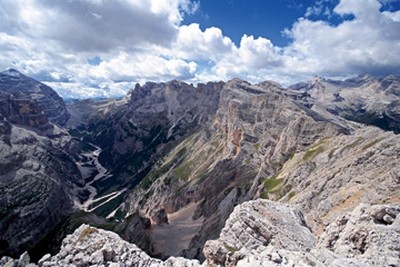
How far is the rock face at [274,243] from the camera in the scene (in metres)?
31.1

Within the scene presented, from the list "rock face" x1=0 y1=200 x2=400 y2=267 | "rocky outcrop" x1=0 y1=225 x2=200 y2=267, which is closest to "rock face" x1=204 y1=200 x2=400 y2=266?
"rock face" x1=0 y1=200 x2=400 y2=267

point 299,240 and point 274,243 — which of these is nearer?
point 274,243

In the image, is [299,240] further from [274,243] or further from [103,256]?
[103,256]

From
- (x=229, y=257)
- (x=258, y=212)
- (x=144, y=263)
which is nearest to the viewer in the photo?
(x=229, y=257)

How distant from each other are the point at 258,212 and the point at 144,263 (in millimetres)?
22721

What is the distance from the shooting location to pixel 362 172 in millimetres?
87938

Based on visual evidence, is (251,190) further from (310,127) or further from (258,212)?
(258,212)

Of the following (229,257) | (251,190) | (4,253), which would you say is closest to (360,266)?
(229,257)

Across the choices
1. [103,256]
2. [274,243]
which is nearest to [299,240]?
[274,243]

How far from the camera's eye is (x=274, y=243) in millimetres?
49344

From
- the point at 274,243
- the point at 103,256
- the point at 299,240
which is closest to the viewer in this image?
the point at 103,256

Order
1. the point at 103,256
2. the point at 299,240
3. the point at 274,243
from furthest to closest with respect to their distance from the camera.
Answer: the point at 299,240, the point at 274,243, the point at 103,256

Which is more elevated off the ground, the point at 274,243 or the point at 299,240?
the point at 299,240

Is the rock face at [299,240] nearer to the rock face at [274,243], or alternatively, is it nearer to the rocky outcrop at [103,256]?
the rock face at [274,243]
